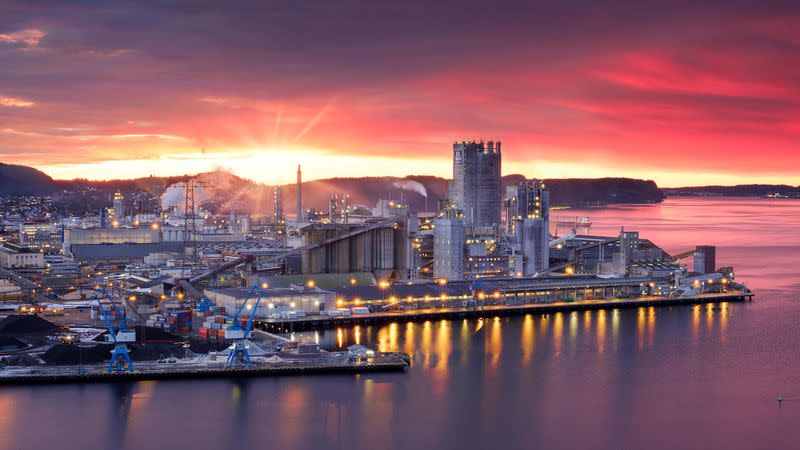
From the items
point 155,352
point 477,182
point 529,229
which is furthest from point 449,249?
point 155,352

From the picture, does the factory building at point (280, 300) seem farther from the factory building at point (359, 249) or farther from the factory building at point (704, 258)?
the factory building at point (704, 258)

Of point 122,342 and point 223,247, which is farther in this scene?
point 223,247

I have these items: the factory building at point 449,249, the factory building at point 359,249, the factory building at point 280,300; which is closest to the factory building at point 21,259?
the factory building at point 359,249

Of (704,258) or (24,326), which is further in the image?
(704,258)

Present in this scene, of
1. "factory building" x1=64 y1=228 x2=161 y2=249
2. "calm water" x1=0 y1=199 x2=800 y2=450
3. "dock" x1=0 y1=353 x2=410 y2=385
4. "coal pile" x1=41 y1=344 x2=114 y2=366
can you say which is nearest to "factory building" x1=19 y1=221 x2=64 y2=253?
"factory building" x1=64 y1=228 x2=161 y2=249

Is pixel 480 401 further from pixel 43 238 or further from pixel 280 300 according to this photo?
pixel 43 238

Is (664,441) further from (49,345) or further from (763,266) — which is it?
(763,266)

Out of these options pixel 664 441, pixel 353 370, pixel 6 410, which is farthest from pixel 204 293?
pixel 664 441
